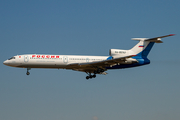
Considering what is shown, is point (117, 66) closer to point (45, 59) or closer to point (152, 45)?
point (152, 45)

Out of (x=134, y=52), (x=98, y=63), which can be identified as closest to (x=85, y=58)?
(x=98, y=63)

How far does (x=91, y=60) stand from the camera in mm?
46281

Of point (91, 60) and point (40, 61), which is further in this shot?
point (91, 60)

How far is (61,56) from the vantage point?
147ft

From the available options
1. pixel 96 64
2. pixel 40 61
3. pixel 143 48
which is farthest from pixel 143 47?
pixel 40 61

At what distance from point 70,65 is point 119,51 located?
8.08 meters

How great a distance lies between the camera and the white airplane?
1730 inches

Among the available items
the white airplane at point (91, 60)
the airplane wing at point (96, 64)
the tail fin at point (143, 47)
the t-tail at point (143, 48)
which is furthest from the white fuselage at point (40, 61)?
the tail fin at point (143, 47)

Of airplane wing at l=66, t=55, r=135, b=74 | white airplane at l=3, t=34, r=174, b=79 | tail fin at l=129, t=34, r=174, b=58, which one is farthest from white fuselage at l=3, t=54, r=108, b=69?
tail fin at l=129, t=34, r=174, b=58

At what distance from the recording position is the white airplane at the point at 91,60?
4394 centimetres

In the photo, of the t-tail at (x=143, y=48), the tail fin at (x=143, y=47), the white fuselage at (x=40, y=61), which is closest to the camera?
the white fuselage at (x=40, y=61)

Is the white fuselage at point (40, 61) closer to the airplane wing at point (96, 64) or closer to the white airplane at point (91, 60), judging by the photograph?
the white airplane at point (91, 60)

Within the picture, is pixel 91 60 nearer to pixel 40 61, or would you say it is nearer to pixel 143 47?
pixel 40 61

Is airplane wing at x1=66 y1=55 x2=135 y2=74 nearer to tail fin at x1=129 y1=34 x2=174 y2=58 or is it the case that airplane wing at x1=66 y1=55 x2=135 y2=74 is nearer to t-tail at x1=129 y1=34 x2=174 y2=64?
t-tail at x1=129 y1=34 x2=174 y2=64
